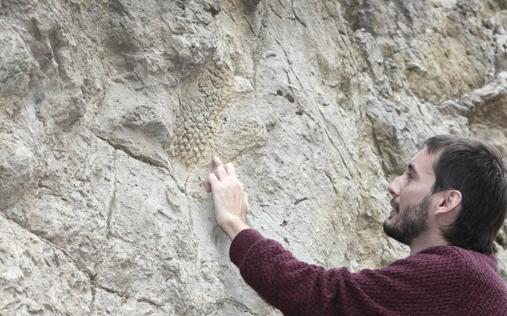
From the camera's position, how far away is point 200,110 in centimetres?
270

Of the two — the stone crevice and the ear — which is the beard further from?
the stone crevice

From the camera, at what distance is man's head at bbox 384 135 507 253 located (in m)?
2.35

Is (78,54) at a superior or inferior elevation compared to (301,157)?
superior

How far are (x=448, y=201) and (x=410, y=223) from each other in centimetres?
15

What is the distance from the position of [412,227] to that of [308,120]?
0.88 meters

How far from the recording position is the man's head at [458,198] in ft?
7.72

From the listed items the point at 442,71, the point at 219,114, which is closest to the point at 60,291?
the point at 219,114

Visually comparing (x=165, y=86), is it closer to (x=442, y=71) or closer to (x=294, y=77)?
(x=294, y=77)

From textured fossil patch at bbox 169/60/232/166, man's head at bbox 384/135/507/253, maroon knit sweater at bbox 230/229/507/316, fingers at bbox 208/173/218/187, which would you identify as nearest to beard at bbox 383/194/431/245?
man's head at bbox 384/135/507/253

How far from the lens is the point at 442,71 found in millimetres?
4477

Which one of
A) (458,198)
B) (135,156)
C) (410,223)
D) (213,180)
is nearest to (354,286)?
(410,223)

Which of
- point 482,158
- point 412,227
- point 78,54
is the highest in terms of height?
point 78,54

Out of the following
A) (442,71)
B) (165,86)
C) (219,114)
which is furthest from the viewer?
(442,71)

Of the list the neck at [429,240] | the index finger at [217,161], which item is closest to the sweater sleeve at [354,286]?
the neck at [429,240]
